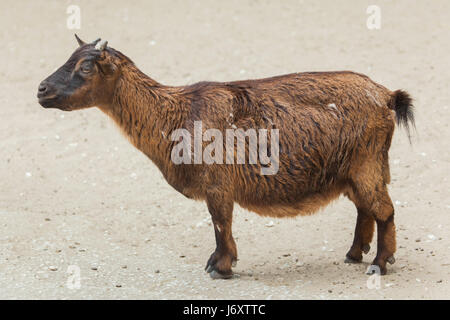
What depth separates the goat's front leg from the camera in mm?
6961

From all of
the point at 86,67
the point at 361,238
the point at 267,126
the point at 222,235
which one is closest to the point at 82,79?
the point at 86,67

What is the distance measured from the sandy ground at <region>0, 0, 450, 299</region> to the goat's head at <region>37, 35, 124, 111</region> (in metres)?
1.72

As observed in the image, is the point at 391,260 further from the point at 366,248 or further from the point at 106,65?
the point at 106,65

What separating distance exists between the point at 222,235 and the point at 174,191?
9.51 feet

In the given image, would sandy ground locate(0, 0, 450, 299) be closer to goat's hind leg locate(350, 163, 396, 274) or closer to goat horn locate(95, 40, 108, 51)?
goat's hind leg locate(350, 163, 396, 274)

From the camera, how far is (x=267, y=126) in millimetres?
6973

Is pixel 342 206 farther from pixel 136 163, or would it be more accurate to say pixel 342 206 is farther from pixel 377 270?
pixel 136 163

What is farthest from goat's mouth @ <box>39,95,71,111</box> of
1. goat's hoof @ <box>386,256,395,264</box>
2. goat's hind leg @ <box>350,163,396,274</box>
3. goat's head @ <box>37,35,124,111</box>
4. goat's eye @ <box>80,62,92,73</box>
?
goat's hoof @ <box>386,256,395,264</box>

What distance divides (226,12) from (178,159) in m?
8.30

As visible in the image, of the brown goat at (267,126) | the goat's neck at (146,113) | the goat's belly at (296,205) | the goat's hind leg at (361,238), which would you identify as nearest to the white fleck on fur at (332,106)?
the brown goat at (267,126)

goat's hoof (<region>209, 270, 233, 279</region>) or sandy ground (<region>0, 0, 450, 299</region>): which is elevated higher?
sandy ground (<region>0, 0, 450, 299</region>)

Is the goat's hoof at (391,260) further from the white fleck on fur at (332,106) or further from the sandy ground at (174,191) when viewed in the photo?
the white fleck on fur at (332,106)

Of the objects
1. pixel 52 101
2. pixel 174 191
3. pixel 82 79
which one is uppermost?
pixel 82 79

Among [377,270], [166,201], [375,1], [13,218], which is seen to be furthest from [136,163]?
[375,1]
